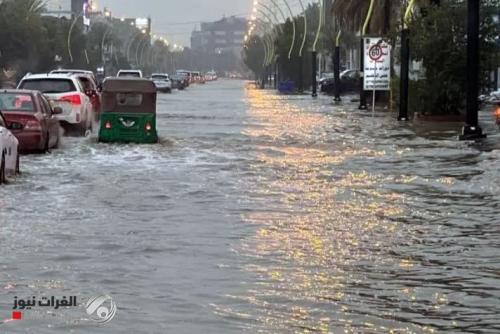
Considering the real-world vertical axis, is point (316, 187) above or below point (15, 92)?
below

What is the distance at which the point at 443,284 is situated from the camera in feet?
29.8

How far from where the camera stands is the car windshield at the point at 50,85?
28062 millimetres

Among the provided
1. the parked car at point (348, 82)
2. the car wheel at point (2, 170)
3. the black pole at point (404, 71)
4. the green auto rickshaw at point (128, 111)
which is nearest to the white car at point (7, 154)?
the car wheel at point (2, 170)

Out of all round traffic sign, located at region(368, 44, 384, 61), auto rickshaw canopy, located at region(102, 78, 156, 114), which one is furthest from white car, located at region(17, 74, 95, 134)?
round traffic sign, located at region(368, 44, 384, 61)

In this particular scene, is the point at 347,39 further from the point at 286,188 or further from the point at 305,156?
the point at 286,188

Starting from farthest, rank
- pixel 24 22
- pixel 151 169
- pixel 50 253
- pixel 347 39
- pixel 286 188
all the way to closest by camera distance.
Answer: pixel 347 39, pixel 24 22, pixel 151 169, pixel 286 188, pixel 50 253

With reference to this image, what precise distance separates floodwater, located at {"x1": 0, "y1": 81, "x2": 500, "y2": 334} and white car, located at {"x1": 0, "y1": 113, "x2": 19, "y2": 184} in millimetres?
421

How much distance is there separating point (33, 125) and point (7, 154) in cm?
494

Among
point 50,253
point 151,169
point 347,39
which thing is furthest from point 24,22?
point 50,253

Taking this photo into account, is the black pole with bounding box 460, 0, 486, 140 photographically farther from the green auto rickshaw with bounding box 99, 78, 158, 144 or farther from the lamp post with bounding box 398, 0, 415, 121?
the lamp post with bounding box 398, 0, 415, 121

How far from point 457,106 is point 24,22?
48534 millimetres

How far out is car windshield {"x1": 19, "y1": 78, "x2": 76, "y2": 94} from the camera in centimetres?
2806

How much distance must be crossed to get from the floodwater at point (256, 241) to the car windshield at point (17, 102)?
1.31m

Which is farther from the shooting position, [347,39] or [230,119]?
[347,39]
